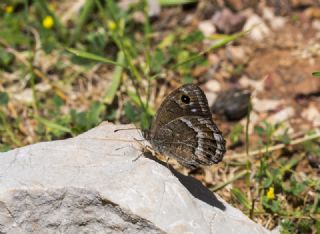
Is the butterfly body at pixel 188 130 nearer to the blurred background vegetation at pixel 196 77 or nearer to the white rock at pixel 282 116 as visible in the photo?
the blurred background vegetation at pixel 196 77

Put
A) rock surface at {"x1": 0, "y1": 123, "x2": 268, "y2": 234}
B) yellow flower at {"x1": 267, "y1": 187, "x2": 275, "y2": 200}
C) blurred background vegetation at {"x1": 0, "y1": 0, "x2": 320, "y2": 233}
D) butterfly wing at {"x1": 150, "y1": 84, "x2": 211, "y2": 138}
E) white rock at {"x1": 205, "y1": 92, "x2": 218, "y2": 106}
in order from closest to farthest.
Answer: rock surface at {"x1": 0, "y1": 123, "x2": 268, "y2": 234}, butterfly wing at {"x1": 150, "y1": 84, "x2": 211, "y2": 138}, yellow flower at {"x1": 267, "y1": 187, "x2": 275, "y2": 200}, blurred background vegetation at {"x1": 0, "y1": 0, "x2": 320, "y2": 233}, white rock at {"x1": 205, "y1": 92, "x2": 218, "y2": 106}

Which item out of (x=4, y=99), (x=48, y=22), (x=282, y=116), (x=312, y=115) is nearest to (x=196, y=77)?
(x=282, y=116)

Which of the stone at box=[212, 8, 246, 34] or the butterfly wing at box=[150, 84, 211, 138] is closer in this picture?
the butterfly wing at box=[150, 84, 211, 138]

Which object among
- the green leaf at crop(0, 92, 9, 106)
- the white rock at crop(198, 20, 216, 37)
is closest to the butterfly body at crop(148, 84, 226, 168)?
the green leaf at crop(0, 92, 9, 106)

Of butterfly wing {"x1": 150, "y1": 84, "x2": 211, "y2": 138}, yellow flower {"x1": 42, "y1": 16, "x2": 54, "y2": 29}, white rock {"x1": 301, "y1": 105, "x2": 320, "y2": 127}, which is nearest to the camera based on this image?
butterfly wing {"x1": 150, "y1": 84, "x2": 211, "y2": 138}

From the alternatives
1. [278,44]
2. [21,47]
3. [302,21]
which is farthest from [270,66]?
[21,47]

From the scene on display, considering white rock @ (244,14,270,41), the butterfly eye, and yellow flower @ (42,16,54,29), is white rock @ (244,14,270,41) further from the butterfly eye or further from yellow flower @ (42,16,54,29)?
the butterfly eye
